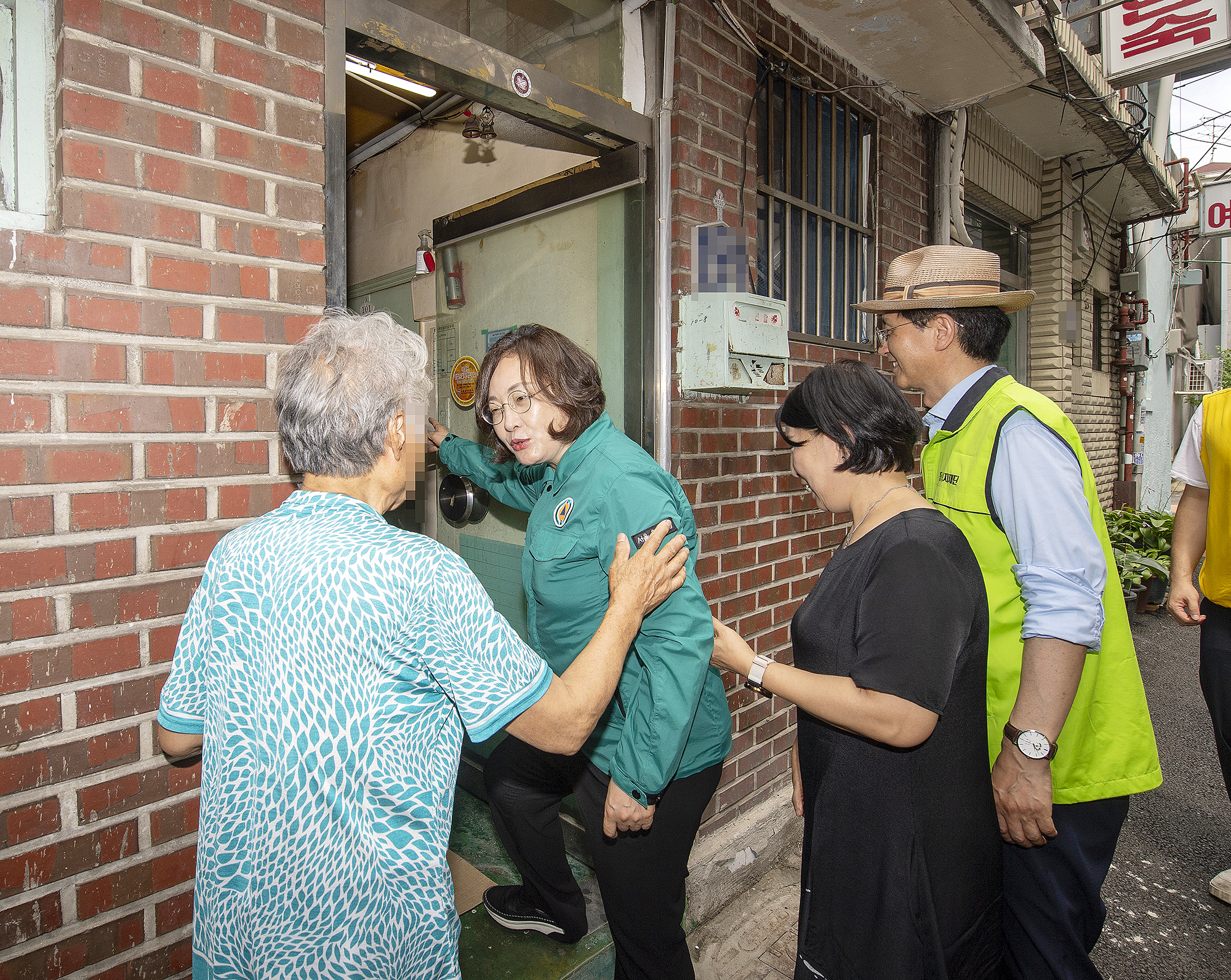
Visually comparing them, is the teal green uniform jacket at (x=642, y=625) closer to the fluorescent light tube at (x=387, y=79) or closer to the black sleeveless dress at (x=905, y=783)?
the black sleeveless dress at (x=905, y=783)

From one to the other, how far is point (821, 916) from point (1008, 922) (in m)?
0.56

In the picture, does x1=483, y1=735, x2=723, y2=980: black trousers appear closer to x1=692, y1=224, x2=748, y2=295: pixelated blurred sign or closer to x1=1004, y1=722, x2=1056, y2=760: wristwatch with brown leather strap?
x1=1004, y1=722, x2=1056, y2=760: wristwatch with brown leather strap

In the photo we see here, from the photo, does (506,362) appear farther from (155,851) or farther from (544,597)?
(155,851)

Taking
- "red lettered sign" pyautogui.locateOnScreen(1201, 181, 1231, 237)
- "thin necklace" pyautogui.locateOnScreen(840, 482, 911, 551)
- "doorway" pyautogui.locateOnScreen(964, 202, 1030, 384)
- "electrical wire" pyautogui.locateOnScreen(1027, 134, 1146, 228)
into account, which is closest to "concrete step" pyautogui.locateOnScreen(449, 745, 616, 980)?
"thin necklace" pyautogui.locateOnScreen(840, 482, 911, 551)

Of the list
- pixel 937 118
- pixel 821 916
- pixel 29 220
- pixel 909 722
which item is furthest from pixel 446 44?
pixel 937 118

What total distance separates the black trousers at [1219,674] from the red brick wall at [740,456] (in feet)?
5.11

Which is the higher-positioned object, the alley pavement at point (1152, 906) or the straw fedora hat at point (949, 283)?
the straw fedora hat at point (949, 283)

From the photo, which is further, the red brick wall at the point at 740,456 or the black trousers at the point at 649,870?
the red brick wall at the point at 740,456

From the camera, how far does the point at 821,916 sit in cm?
161

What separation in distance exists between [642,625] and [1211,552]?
8.89ft

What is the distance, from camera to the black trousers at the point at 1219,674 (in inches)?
110

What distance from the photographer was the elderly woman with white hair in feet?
3.76

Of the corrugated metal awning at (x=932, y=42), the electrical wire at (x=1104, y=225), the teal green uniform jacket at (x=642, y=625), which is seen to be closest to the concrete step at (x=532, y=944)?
the teal green uniform jacket at (x=642, y=625)

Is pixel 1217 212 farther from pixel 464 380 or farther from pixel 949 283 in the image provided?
pixel 464 380
